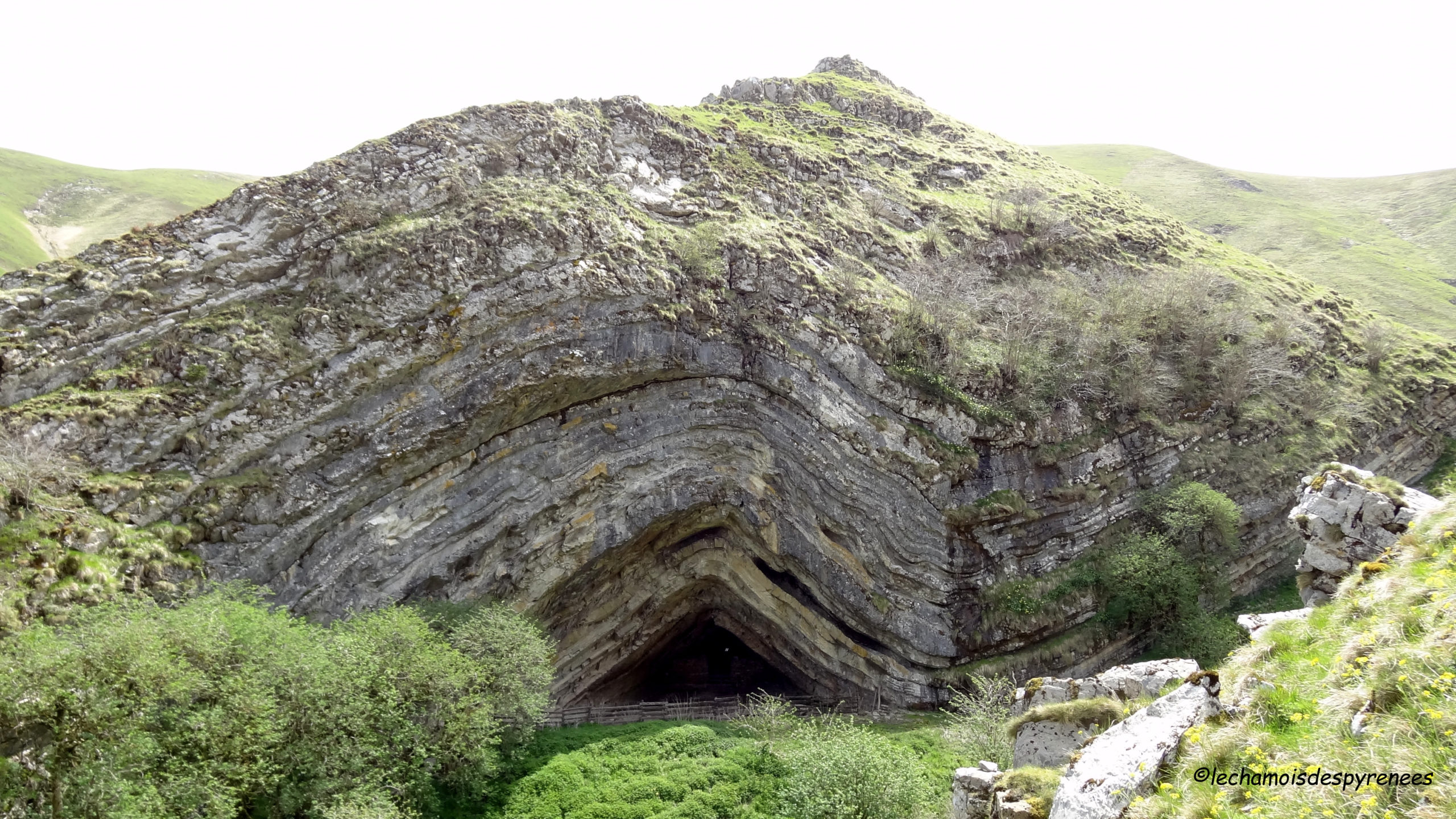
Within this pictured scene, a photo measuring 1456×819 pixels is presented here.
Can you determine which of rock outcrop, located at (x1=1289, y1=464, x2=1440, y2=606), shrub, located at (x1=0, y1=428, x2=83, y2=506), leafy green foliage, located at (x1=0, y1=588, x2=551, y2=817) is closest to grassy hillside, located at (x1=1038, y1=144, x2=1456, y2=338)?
rock outcrop, located at (x1=1289, y1=464, x2=1440, y2=606)

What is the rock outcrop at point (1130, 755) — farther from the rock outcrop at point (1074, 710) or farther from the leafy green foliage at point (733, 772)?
the leafy green foliage at point (733, 772)

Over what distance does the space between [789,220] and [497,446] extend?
18.8 m

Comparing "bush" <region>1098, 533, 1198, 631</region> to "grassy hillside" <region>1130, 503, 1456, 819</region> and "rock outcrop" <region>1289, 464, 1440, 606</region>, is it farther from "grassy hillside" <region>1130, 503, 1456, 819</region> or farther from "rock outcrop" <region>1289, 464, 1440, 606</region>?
"grassy hillside" <region>1130, 503, 1456, 819</region>

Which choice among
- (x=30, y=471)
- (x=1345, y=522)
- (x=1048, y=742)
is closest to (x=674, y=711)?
(x=1048, y=742)

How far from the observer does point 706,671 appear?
34.7 m

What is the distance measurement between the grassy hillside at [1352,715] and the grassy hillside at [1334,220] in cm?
5660

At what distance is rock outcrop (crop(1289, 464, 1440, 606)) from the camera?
1697cm

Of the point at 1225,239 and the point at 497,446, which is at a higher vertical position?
the point at 1225,239

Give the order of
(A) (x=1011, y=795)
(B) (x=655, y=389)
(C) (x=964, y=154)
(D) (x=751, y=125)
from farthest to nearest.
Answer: (C) (x=964, y=154)
(D) (x=751, y=125)
(B) (x=655, y=389)
(A) (x=1011, y=795)

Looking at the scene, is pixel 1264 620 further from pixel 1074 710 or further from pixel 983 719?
pixel 983 719

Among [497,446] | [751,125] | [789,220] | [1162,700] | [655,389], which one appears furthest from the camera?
[751,125]

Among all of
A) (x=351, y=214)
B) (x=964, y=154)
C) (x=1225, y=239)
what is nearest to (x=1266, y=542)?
(x=964, y=154)

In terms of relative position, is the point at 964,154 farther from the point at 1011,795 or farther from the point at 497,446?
the point at 1011,795

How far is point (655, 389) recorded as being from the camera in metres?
27.0
